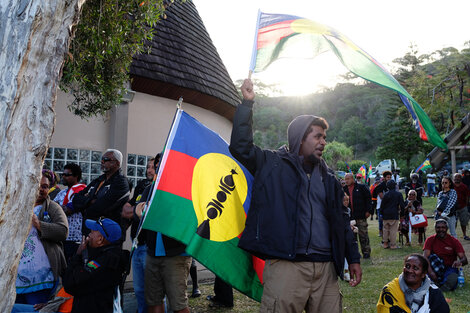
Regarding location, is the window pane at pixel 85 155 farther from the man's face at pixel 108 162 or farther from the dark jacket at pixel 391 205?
the dark jacket at pixel 391 205

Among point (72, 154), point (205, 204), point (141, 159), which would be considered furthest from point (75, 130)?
point (205, 204)

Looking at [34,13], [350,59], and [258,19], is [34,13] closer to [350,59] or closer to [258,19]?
[258,19]

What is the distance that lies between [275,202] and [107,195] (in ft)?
8.45

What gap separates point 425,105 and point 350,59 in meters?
10.5

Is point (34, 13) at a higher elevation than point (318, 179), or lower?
higher

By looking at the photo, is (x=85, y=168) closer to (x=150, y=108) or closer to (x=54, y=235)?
(x=150, y=108)

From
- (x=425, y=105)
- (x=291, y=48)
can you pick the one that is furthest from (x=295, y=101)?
(x=291, y=48)

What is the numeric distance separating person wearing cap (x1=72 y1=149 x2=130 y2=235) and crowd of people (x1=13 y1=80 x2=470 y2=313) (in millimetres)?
12

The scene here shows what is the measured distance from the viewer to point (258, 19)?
3986mm

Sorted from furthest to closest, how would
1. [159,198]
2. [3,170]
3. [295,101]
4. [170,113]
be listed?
[295,101]
[170,113]
[159,198]
[3,170]

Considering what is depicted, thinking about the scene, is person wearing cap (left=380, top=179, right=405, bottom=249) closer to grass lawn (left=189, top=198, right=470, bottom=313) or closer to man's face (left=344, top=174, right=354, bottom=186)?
grass lawn (left=189, top=198, right=470, bottom=313)

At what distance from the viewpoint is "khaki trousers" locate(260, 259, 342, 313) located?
2928 millimetres

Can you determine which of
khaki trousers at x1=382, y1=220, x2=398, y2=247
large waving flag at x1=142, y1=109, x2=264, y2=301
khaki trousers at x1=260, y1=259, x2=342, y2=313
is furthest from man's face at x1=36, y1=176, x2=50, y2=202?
khaki trousers at x1=382, y1=220, x2=398, y2=247

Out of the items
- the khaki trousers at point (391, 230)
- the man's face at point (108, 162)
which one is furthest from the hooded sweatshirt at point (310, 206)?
the khaki trousers at point (391, 230)
